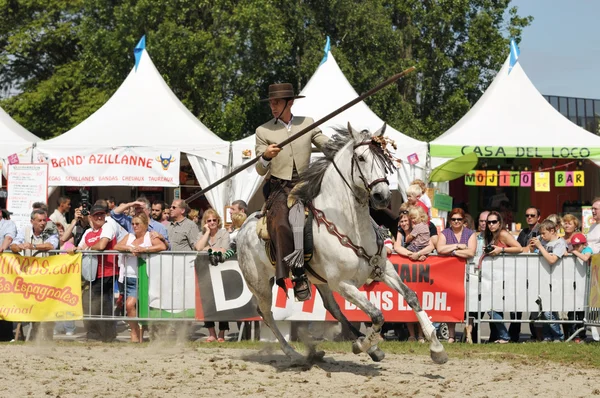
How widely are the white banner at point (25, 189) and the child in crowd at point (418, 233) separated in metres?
7.89

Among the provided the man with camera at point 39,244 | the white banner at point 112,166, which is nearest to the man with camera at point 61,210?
the man with camera at point 39,244

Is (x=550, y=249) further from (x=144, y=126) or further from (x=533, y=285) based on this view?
(x=144, y=126)

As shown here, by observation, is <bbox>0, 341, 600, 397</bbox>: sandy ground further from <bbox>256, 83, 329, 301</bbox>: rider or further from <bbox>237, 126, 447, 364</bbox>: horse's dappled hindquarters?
<bbox>256, 83, 329, 301</bbox>: rider

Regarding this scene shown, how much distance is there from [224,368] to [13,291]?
17.4 feet

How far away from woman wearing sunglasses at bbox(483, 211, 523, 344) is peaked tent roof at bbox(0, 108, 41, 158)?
1209 centimetres

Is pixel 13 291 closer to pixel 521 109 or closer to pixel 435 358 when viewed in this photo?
pixel 435 358

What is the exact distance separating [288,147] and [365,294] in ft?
14.0

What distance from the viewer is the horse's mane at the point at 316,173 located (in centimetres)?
1031

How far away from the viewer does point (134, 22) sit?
133ft

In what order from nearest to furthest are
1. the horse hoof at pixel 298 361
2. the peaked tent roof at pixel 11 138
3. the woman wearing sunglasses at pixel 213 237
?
the horse hoof at pixel 298 361, the woman wearing sunglasses at pixel 213 237, the peaked tent roof at pixel 11 138

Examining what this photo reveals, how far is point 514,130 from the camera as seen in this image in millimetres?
23203

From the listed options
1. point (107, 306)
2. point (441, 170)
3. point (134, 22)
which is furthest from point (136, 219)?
point (134, 22)

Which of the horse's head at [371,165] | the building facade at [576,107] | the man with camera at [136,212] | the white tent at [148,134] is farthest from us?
the building facade at [576,107]

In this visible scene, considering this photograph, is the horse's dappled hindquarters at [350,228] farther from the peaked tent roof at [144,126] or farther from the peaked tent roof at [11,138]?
the peaked tent roof at [11,138]
